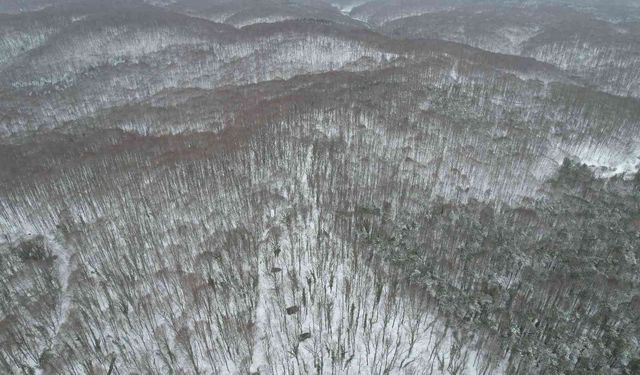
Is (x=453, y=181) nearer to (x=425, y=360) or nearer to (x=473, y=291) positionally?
(x=473, y=291)

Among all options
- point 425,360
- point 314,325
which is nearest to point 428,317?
point 425,360

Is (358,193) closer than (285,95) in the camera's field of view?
Yes

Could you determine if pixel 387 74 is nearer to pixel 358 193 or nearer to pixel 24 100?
pixel 358 193

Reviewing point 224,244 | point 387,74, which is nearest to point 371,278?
A: point 224,244

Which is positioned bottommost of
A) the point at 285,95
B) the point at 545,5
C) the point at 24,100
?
the point at 24,100

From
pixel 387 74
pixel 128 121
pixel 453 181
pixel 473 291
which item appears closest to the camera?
pixel 473 291

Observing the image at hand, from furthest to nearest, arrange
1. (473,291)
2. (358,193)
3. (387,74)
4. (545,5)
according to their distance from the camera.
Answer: (545,5)
(387,74)
(358,193)
(473,291)

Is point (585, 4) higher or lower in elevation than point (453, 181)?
higher
